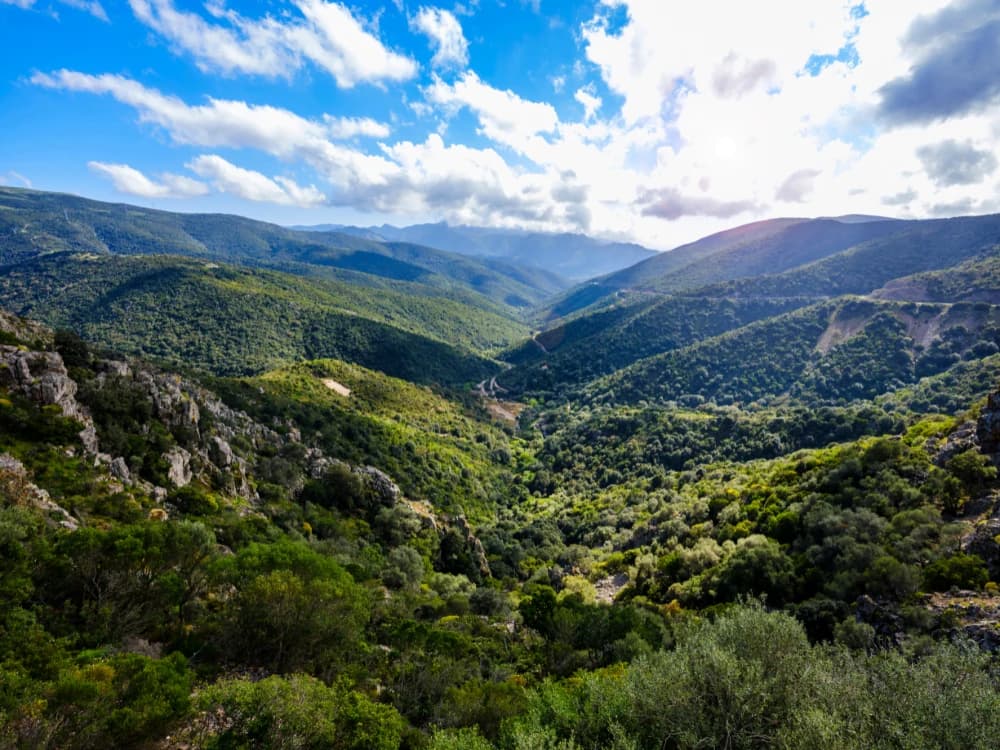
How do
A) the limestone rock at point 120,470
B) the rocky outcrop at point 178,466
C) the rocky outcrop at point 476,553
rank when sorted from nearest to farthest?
the limestone rock at point 120,470, the rocky outcrop at point 178,466, the rocky outcrop at point 476,553

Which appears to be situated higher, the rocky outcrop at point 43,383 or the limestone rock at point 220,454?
the rocky outcrop at point 43,383

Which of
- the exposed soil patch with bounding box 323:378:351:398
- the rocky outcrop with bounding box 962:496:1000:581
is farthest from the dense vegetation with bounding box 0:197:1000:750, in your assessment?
the exposed soil patch with bounding box 323:378:351:398

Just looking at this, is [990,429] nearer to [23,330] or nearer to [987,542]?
[987,542]

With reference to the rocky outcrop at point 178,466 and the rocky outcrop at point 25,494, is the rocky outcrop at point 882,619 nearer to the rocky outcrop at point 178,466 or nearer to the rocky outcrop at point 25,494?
the rocky outcrop at point 25,494

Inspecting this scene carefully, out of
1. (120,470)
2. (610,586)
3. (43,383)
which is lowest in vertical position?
(610,586)

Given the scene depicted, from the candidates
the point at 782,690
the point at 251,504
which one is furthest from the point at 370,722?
the point at 251,504

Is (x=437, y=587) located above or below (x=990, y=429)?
below

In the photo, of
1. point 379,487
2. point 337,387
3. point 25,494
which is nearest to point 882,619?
point 25,494

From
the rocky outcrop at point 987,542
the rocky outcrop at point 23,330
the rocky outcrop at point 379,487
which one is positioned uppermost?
the rocky outcrop at point 23,330

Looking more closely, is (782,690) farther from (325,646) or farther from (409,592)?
(409,592)

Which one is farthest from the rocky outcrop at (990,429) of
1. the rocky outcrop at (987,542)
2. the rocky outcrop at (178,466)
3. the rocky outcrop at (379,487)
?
the rocky outcrop at (178,466)

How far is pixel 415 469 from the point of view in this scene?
265ft

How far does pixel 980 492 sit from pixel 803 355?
446ft

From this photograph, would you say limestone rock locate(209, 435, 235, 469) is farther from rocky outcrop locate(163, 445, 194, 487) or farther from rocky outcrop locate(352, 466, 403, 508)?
rocky outcrop locate(352, 466, 403, 508)
